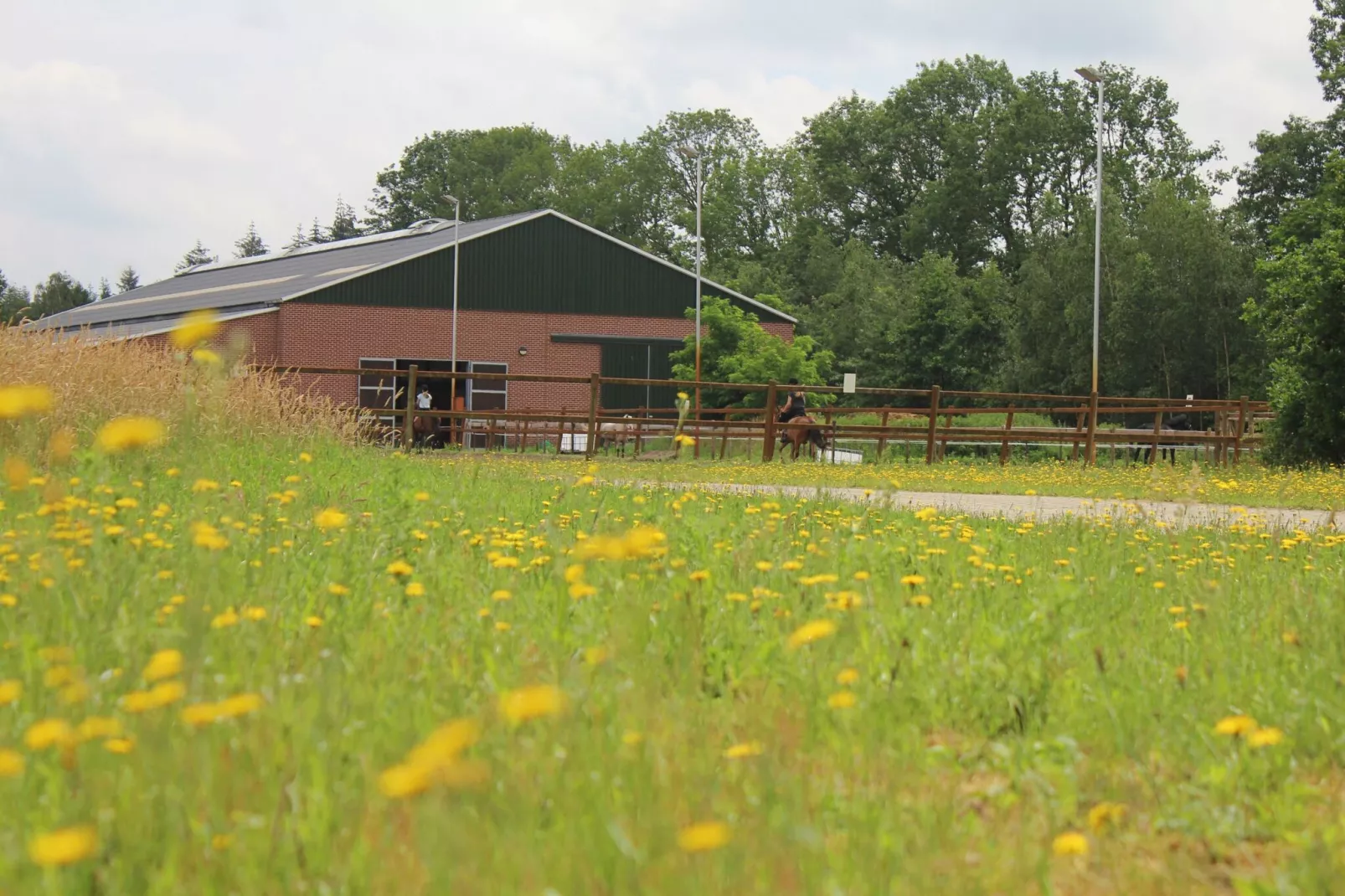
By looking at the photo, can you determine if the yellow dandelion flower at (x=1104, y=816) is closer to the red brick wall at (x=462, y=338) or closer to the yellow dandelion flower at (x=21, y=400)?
the yellow dandelion flower at (x=21, y=400)

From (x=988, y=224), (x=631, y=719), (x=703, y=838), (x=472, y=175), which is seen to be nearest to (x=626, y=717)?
(x=631, y=719)

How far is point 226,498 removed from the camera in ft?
20.3

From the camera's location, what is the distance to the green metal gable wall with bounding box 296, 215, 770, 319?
43906 mm

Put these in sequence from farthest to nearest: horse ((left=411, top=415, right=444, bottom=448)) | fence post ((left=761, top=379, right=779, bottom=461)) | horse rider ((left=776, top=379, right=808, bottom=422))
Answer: horse rider ((left=776, top=379, right=808, bottom=422))
fence post ((left=761, top=379, right=779, bottom=461))
horse ((left=411, top=415, right=444, bottom=448))

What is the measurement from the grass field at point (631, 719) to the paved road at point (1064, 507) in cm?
414

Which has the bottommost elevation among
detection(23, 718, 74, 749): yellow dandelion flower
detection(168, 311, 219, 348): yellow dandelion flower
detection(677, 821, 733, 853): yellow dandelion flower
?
detection(677, 821, 733, 853): yellow dandelion flower

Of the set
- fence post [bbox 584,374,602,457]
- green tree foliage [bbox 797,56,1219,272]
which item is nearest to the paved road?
fence post [bbox 584,374,602,457]

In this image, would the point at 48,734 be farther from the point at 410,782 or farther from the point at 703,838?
the point at 703,838

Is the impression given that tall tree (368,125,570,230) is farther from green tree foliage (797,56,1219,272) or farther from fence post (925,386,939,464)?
fence post (925,386,939,464)

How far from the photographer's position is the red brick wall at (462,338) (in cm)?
4150

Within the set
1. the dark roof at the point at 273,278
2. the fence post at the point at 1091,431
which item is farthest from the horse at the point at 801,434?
the dark roof at the point at 273,278

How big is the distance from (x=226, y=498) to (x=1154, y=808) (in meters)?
4.23

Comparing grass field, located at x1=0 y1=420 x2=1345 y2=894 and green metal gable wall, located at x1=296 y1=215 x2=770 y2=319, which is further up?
green metal gable wall, located at x1=296 y1=215 x2=770 y2=319

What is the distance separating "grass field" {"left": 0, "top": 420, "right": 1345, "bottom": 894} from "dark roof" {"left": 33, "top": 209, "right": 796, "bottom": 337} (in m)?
37.7
